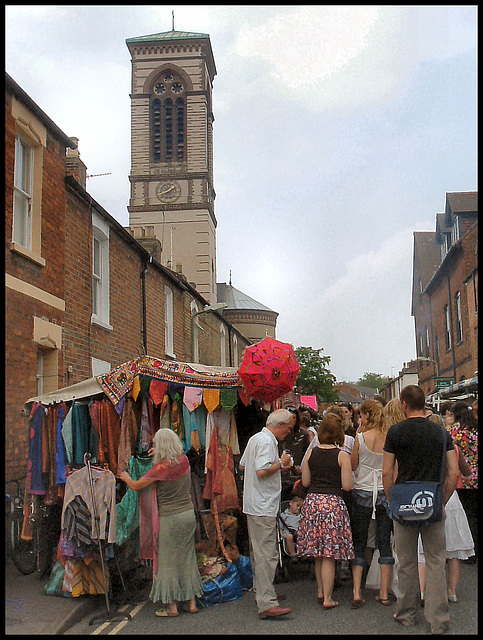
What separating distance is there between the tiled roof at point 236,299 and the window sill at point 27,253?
165 feet

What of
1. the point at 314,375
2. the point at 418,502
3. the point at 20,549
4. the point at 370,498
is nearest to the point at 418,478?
the point at 418,502

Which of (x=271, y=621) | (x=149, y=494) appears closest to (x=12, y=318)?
(x=149, y=494)

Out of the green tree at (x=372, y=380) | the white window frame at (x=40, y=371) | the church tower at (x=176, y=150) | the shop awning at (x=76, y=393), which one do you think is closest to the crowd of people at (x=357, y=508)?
the shop awning at (x=76, y=393)

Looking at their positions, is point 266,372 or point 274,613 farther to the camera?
point 266,372

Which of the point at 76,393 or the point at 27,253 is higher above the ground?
the point at 27,253

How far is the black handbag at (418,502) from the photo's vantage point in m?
5.39

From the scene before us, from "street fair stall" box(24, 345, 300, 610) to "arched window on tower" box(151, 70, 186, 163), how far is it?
46.2m

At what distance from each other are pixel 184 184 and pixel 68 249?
41026 mm

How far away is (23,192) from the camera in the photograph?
9.73 meters

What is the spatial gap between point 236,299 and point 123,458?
55118 mm

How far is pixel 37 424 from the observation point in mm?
7344

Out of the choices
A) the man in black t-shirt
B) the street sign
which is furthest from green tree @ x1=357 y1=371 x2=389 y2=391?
the man in black t-shirt

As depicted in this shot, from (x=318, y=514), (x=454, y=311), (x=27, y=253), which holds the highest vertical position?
(x=454, y=311)

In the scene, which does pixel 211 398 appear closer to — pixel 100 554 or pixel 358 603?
pixel 100 554
